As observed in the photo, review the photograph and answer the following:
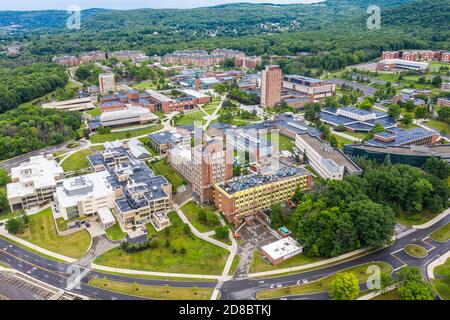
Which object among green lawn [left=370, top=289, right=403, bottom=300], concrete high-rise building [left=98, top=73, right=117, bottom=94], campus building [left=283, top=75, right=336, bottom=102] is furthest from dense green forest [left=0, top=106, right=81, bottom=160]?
green lawn [left=370, top=289, right=403, bottom=300]

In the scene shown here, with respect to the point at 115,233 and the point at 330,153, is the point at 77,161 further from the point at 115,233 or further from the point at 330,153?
the point at 330,153

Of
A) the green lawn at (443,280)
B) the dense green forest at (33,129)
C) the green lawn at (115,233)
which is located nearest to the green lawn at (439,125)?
the green lawn at (443,280)

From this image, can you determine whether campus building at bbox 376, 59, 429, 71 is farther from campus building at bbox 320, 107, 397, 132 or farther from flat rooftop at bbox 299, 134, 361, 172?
flat rooftop at bbox 299, 134, 361, 172

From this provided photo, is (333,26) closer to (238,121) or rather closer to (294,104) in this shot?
(294,104)
